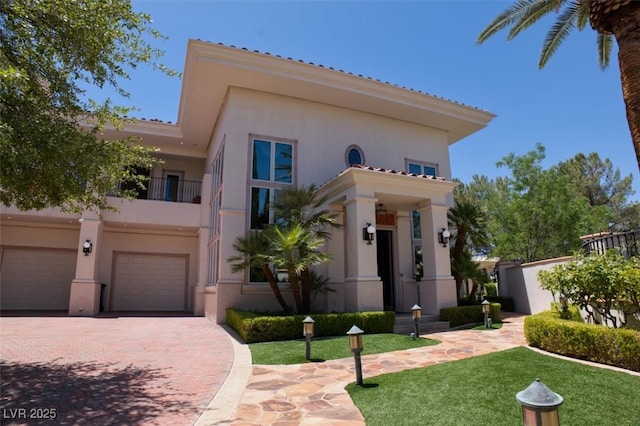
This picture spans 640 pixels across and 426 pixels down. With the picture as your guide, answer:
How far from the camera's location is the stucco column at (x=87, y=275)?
1538 cm

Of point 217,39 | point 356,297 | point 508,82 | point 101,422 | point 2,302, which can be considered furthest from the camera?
point 2,302

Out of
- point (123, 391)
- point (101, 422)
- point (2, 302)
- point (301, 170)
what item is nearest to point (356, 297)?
point (301, 170)

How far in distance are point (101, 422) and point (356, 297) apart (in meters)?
7.34

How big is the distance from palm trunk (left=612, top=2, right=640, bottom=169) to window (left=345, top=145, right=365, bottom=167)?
972 centimetres

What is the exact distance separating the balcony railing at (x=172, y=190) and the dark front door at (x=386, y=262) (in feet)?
31.1

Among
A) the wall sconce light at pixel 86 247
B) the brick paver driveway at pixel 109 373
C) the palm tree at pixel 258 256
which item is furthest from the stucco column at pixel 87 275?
the palm tree at pixel 258 256

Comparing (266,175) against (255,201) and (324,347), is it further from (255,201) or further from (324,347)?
(324,347)

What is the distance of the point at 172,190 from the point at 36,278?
7.01 m

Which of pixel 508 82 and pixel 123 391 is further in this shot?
pixel 508 82

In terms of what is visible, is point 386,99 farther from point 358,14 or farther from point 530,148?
point 530,148

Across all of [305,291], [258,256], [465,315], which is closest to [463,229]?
[465,315]

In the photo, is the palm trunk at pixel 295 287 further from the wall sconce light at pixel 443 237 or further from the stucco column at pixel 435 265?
the wall sconce light at pixel 443 237

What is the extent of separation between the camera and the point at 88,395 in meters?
5.46

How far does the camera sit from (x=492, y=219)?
73.3ft
